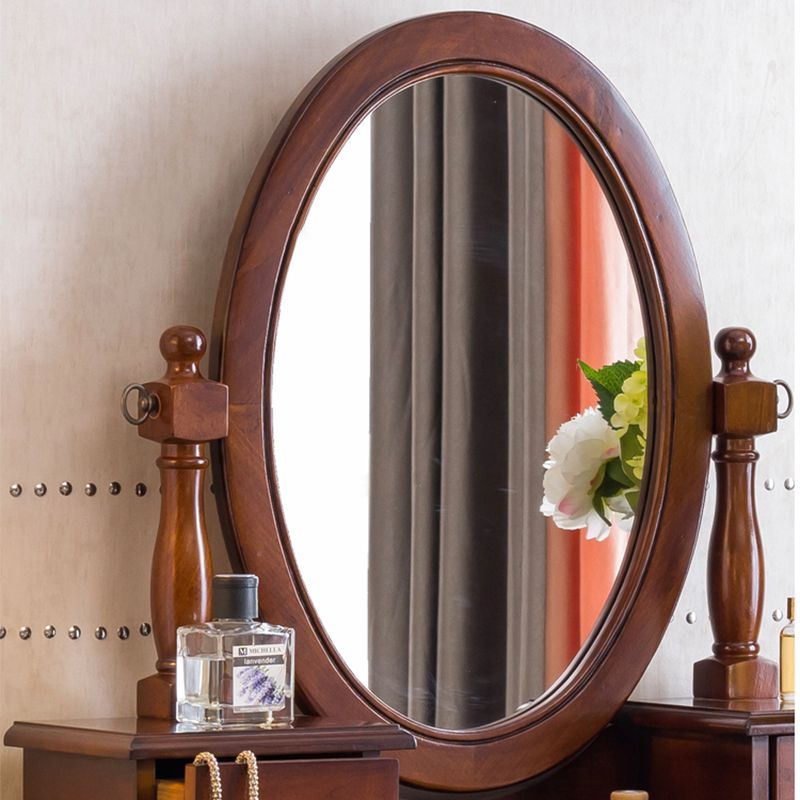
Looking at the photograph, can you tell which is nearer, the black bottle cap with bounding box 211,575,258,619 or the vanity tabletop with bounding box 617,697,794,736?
the black bottle cap with bounding box 211,575,258,619

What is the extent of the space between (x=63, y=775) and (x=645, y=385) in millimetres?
610

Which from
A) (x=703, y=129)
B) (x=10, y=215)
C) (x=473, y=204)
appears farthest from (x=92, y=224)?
(x=703, y=129)

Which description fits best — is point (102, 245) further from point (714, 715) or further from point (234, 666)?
point (714, 715)

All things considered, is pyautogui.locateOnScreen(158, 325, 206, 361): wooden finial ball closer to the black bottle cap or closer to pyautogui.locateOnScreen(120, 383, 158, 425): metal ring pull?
pyautogui.locateOnScreen(120, 383, 158, 425): metal ring pull

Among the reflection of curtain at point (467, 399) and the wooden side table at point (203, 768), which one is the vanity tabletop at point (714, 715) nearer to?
the reflection of curtain at point (467, 399)

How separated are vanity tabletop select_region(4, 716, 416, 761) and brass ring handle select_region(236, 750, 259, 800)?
0.02m

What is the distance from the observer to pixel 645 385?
138 cm

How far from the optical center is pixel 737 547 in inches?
53.1

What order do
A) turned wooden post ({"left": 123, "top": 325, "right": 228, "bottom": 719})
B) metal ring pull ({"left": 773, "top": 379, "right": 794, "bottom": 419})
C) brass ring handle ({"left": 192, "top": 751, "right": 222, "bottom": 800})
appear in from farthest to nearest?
metal ring pull ({"left": 773, "top": 379, "right": 794, "bottom": 419}) < turned wooden post ({"left": 123, "top": 325, "right": 228, "bottom": 719}) < brass ring handle ({"left": 192, "top": 751, "right": 222, "bottom": 800})

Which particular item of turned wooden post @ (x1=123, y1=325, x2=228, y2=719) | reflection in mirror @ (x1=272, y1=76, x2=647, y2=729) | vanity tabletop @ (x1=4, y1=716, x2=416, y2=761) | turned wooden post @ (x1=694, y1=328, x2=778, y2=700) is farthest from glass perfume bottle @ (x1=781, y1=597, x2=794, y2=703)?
turned wooden post @ (x1=123, y1=325, x2=228, y2=719)

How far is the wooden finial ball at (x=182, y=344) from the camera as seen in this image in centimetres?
115

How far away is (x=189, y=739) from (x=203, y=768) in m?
0.03

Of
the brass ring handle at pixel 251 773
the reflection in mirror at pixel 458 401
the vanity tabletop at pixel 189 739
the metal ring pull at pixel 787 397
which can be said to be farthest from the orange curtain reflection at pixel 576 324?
the brass ring handle at pixel 251 773

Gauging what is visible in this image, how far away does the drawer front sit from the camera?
0.99 metres
